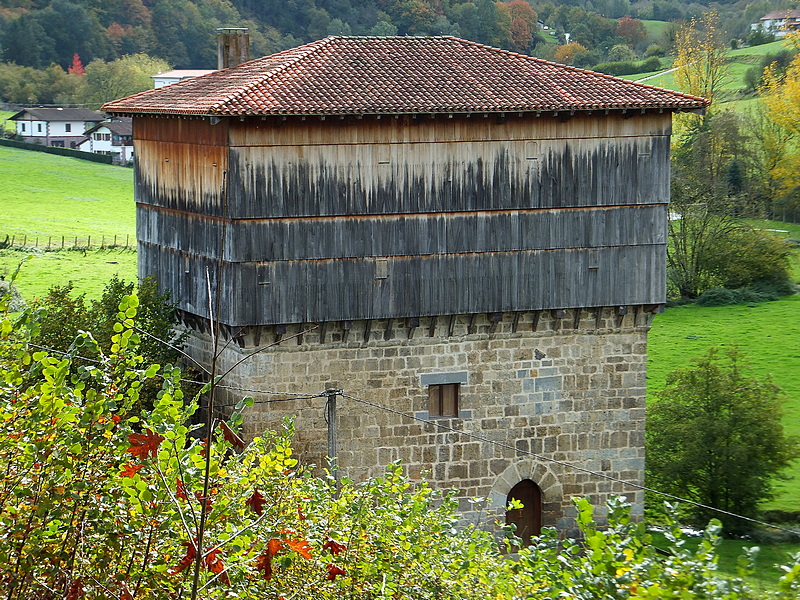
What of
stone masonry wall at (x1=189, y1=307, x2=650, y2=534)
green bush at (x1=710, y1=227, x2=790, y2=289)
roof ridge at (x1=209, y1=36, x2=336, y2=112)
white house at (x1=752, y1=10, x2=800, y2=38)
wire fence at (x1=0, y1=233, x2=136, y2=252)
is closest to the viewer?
roof ridge at (x1=209, y1=36, x2=336, y2=112)

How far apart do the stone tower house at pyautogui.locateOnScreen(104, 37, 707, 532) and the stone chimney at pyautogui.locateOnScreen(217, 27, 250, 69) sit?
152cm

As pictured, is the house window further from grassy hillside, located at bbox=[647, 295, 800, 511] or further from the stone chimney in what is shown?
grassy hillside, located at bbox=[647, 295, 800, 511]

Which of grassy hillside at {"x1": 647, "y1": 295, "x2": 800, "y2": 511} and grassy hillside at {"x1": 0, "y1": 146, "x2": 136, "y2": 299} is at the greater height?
grassy hillside at {"x1": 0, "y1": 146, "x2": 136, "y2": 299}

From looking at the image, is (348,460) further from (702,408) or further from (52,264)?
(52,264)

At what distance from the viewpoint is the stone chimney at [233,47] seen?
78.1 ft

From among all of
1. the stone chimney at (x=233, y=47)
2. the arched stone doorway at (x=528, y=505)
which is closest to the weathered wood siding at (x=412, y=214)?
the stone chimney at (x=233, y=47)

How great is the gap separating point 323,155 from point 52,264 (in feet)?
89.9

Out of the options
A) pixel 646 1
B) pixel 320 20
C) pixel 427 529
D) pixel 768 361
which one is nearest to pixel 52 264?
pixel 768 361

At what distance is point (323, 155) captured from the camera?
65.0 ft

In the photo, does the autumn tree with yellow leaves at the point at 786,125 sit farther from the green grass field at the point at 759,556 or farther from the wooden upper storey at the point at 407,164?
the wooden upper storey at the point at 407,164

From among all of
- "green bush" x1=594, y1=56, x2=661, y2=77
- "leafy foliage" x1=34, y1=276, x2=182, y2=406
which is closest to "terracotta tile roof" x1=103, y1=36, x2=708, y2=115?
"leafy foliage" x1=34, y1=276, x2=182, y2=406

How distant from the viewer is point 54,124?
82.8m

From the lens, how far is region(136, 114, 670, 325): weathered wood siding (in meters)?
19.5

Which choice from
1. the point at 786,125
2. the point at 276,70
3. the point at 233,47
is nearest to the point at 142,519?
the point at 276,70
